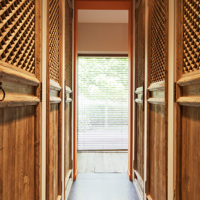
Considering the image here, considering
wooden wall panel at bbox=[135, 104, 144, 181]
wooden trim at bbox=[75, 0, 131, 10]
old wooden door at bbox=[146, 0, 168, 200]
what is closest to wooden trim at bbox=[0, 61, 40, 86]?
old wooden door at bbox=[146, 0, 168, 200]

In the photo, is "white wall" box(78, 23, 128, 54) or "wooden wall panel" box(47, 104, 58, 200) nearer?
"wooden wall panel" box(47, 104, 58, 200)

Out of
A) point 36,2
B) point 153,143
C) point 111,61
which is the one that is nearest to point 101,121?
point 111,61

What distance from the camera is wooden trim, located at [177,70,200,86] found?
903 millimetres

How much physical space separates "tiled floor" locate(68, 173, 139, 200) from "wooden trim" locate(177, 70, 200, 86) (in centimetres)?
173

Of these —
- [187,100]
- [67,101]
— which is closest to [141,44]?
[67,101]

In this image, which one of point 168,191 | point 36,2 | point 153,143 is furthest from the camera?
point 153,143

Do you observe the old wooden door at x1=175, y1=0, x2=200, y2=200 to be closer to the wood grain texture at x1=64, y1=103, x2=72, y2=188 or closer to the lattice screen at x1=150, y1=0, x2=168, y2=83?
the lattice screen at x1=150, y1=0, x2=168, y2=83

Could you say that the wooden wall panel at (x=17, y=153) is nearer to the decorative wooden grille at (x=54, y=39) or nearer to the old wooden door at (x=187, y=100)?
the decorative wooden grille at (x=54, y=39)

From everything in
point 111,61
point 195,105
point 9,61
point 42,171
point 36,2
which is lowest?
point 42,171

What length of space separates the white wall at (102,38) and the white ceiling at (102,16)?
0.10m

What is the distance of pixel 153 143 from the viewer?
1.75m

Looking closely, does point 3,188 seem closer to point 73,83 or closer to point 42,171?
point 42,171

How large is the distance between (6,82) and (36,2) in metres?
0.58

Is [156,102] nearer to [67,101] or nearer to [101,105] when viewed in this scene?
[67,101]
